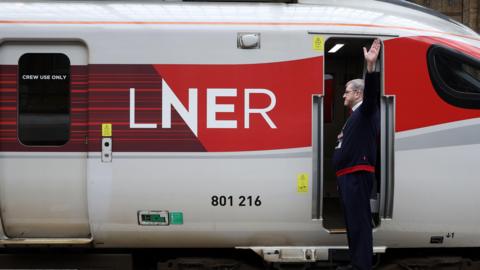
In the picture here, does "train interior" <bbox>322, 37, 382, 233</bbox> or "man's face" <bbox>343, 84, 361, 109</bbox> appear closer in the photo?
"man's face" <bbox>343, 84, 361, 109</bbox>

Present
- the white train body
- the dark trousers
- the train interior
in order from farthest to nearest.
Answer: the train interior
the white train body
the dark trousers

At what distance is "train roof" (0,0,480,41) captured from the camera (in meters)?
4.45

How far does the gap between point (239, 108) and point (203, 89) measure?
356 mm

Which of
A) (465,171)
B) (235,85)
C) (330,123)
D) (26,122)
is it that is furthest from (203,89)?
(330,123)

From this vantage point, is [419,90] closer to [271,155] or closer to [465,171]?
[465,171]

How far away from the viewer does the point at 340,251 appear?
→ 4492mm

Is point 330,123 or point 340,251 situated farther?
point 330,123

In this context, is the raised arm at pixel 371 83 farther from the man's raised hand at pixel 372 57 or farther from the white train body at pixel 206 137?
the white train body at pixel 206 137

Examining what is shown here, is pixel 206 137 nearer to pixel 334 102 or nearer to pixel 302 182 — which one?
pixel 302 182

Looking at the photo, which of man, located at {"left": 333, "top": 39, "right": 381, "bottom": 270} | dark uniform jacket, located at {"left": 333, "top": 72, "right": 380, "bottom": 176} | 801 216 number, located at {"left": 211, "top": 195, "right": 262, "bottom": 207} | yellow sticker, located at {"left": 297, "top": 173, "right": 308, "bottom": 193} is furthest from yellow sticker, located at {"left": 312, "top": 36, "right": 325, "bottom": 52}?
801 216 number, located at {"left": 211, "top": 195, "right": 262, "bottom": 207}

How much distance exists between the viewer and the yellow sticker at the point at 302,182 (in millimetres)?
4363

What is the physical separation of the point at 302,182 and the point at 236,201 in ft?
1.97

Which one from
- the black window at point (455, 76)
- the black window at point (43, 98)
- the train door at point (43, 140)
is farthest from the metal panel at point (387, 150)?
the black window at point (43, 98)

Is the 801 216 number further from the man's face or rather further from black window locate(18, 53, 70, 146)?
black window locate(18, 53, 70, 146)
